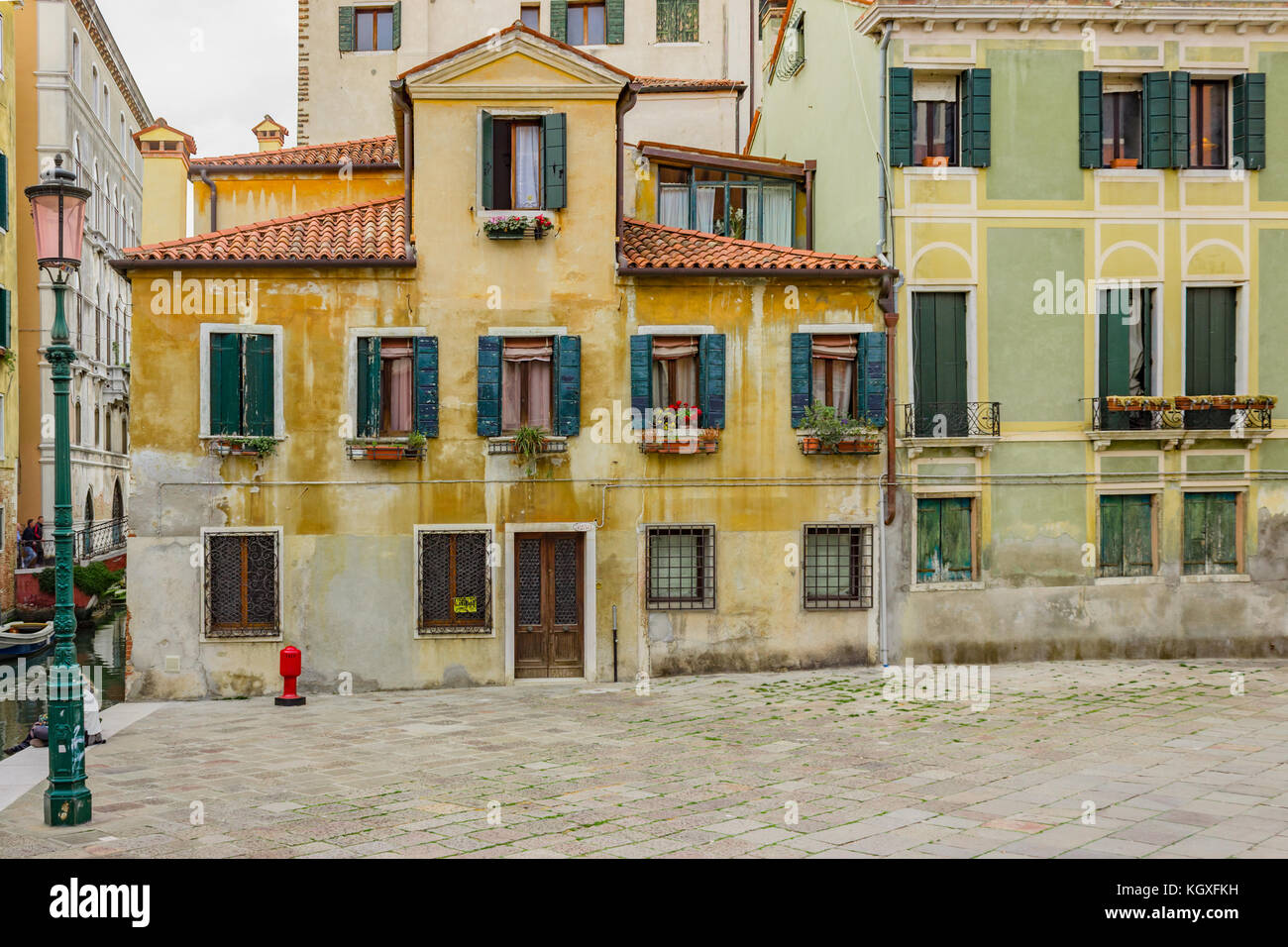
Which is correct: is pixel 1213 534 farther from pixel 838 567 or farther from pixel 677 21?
pixel 677 21

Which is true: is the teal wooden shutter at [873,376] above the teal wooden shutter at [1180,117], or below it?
below

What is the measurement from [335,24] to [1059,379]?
19.8 meters

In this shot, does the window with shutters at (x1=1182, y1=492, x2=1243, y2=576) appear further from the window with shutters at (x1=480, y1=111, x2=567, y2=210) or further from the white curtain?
the white curtain

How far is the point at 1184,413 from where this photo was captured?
60.8 ft

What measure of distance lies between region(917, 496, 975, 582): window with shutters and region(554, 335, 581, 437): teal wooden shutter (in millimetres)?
5463

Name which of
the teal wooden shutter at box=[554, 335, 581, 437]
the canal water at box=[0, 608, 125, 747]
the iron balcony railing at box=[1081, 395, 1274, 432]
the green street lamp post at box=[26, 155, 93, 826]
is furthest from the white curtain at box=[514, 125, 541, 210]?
the canal water at box=[0, 608, 125, 747]

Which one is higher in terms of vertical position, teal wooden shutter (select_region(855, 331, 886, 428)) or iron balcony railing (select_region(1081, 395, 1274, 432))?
teal wooden shutter (select_region(855, 331, 886, 428))

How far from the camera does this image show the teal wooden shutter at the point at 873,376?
17.8 m

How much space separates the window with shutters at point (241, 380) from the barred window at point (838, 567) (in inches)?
320

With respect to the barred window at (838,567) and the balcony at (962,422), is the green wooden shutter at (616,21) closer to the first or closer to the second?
the balcony at (962,422)

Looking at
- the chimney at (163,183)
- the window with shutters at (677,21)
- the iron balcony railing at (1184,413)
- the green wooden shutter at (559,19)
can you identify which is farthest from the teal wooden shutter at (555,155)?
the window with shutters at (677,21)

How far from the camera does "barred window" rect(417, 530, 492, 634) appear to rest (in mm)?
17312

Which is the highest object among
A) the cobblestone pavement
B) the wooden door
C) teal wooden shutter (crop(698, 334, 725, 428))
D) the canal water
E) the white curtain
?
the white curtain

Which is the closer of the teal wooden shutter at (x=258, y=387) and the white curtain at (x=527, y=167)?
the teal wooden shutter at (x=258, y=387)
